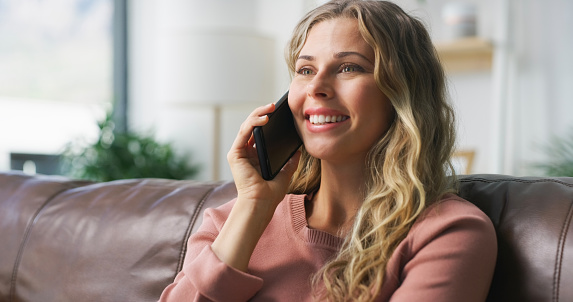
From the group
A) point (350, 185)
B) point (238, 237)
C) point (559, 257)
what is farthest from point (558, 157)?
point (238, 237)

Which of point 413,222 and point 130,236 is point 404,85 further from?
point 130,236

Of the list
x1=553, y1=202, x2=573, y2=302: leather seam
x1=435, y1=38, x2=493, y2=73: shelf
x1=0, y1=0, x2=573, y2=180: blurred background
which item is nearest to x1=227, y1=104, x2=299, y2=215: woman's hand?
x1=553, y1=202, x2=573, y2=302: leather seam

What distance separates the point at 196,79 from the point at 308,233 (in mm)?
2521

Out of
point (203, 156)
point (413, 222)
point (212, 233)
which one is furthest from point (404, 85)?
point (203, 156)

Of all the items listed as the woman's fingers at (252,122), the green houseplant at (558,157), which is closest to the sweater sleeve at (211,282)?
the woman's fingers at (252,122)

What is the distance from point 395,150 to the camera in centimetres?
143

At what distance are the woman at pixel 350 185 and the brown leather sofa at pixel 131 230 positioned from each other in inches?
3.5

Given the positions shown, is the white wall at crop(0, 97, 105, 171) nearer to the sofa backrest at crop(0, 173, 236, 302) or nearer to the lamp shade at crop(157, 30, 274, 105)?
the lamp shade at crop(157, 30, 274, 105)

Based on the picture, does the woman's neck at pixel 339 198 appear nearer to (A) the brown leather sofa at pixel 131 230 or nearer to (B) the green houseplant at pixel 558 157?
(A) the brown leather sofa at pixel 131 230

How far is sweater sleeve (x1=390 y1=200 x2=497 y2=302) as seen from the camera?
1204mm

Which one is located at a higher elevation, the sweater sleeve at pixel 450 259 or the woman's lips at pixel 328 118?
the woman's lips at pixel 328 118

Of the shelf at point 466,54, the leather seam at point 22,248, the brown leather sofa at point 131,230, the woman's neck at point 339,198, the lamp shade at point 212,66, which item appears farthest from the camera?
the lamp shade at point 212,66

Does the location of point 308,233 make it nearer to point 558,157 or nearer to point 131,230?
point 131,230

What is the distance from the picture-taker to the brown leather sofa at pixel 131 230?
1.32m
